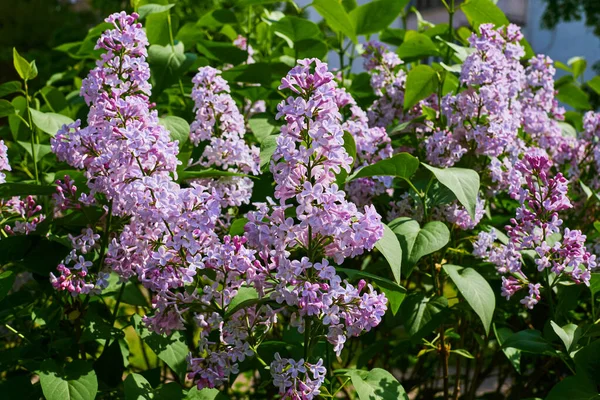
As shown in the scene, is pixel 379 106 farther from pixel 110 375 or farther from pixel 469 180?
pixel 110 375

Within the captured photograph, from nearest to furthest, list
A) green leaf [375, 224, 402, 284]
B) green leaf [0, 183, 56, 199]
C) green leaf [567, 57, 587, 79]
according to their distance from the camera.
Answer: green leaf [375, 224, 402, 284] < green leaf [0, 183, 56, 199] < green leaf [567, 57, 587, 79]

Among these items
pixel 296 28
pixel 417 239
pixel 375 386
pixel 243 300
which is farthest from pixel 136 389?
pixel 296 28

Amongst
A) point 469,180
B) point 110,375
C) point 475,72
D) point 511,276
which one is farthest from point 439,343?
point 110,375

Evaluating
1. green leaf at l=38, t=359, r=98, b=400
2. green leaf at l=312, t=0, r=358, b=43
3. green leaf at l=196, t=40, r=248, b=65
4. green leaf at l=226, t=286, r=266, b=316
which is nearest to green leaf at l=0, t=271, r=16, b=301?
green leaf at l=38, t=359, r=98, b=400

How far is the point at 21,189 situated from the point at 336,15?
49.2 inches

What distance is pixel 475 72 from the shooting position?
2.23 m

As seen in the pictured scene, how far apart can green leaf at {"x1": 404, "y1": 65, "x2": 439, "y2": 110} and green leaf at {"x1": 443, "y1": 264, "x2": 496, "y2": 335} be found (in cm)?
64

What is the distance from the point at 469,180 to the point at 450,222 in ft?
1.37

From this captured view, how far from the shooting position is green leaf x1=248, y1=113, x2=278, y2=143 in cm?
243

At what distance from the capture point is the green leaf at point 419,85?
2.35 m

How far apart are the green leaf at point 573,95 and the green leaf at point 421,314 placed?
1.64 m

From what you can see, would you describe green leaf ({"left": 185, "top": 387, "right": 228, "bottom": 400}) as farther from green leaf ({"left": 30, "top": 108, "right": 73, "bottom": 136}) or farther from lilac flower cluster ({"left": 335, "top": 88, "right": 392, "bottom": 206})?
green leaf ({"left": 30, "top": 108, "right": 73, "bottom": 136})

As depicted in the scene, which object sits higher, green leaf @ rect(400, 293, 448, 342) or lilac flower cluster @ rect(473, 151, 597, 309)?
lilac flower cluster @ rect(473, 151, 597, 309)

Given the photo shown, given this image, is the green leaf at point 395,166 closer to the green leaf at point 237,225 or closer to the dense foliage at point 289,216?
the dense foliage at point 289,216
